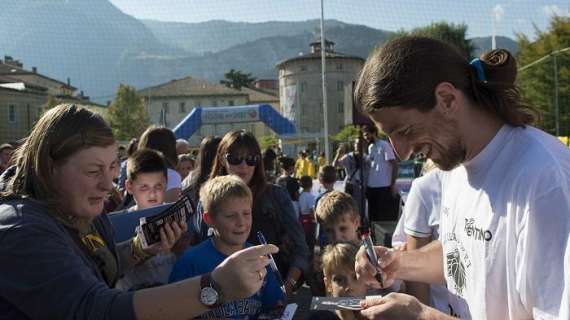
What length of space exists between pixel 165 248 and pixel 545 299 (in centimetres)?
155

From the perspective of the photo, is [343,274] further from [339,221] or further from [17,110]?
[17,110]

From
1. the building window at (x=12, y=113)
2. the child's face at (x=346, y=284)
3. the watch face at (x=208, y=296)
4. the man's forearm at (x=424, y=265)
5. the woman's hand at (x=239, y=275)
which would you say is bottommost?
the child's face at (x=346, y=284)

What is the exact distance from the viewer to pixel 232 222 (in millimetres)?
2877

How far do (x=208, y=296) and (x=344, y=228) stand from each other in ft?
9.26

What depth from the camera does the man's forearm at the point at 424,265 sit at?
223cm

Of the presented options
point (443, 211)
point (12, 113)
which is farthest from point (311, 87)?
point (443, 211)

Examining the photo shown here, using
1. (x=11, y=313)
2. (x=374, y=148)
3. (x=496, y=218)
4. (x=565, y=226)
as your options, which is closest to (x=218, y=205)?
(x=11, y=313)

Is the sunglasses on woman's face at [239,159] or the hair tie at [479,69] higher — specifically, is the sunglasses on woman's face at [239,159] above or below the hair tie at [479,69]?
below

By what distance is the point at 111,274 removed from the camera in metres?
1.89

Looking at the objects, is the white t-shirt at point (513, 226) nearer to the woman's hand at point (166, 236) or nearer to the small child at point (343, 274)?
the woman's hand at point (166, 236)

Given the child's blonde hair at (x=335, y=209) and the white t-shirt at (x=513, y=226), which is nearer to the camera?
the white t-shirt at (x=513, y=226)

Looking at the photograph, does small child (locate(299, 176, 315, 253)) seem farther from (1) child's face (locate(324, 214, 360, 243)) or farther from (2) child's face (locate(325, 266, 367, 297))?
(2) child's face (locate(325, 266, 367, 297))

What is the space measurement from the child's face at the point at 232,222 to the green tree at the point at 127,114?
4946 centimetres

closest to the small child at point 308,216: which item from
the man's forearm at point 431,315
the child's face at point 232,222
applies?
the child's face at point 232,222
